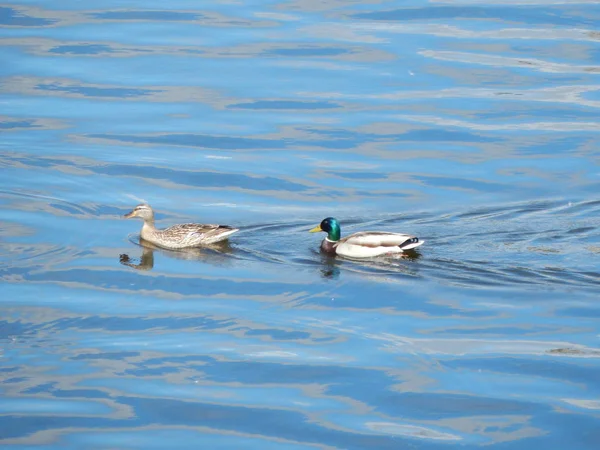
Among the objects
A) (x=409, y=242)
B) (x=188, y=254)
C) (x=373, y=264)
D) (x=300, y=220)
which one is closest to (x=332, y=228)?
(x=373, y=264)

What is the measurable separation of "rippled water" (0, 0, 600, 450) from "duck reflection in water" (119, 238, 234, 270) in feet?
A: 0.23

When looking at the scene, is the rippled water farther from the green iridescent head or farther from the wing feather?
the green iridescent head

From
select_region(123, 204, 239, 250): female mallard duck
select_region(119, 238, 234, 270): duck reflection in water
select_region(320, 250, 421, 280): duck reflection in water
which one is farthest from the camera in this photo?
select_region(123, 204, 239, 250): female mallard duck

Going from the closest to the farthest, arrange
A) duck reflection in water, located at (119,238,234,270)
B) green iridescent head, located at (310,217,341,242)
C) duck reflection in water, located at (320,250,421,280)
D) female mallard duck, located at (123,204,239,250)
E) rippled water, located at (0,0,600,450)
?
rippled water, located at (0,0,600,450), duck reflection in water, located at (320,250,421,280), duck reflection in water, located at (119,238,234,270), female mallard duck, located at (123,204,239,250), green iridescent head, located at (310,217,341,242)

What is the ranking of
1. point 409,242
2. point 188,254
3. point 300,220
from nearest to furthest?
point 409,242 → point 188,254 → point 300,220

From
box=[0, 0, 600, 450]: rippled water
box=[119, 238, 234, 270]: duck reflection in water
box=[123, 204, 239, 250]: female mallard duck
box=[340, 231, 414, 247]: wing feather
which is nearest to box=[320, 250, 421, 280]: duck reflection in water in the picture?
box=[0, 0, 600, 450]: rippled water

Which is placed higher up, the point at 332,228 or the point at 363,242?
the point at 332,228

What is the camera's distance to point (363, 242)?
649 inches

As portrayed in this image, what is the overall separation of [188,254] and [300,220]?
6.33 ft

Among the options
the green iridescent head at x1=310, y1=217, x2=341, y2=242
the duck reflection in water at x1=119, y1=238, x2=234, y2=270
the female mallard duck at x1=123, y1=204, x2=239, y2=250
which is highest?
the green iridescent head at x1=310, y1=217, x2=341, y2=242

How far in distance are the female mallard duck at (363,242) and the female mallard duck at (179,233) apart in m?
1.28

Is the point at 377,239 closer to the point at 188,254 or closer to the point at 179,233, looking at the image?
the point at 188,254

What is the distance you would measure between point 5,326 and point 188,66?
12407 mm

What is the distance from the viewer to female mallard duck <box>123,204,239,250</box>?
1666 cm
